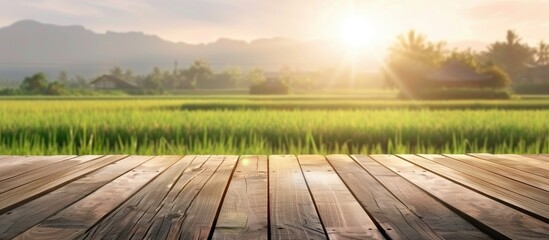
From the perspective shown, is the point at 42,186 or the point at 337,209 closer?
the point at 337,209

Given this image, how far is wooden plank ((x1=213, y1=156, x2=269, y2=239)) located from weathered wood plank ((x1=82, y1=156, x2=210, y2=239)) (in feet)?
0.66

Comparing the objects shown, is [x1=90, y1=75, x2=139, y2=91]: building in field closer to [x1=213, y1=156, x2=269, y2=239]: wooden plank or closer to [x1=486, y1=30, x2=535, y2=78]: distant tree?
[x1=486, y1=30, x2=535, y2=78]: distant tree

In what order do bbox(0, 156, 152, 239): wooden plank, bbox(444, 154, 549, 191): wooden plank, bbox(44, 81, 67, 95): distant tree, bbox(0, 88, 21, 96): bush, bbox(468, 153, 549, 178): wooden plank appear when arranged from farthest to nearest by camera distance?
bbox(44, 81, 67, 95): distant tree → bbox(0, 88, 21, 96): bush → bbox(468, 153, 549, 178): wooden plank → bbox(444, 154, 549, 191): wooden plank → bbox(0, 156, 152, 239): wooden plank

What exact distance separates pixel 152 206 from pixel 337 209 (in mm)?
821

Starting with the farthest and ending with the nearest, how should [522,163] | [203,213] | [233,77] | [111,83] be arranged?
1. [233,77]
2. [111,83]
3. [522,163]
4. [203,213]

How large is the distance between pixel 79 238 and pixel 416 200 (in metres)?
1.50

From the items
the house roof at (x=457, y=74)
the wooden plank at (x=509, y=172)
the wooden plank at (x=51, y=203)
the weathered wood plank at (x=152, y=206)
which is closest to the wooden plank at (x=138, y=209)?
the weathered wood plank at (x=152, y=206)

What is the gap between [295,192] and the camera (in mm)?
2557

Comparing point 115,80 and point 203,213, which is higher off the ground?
point 115,80

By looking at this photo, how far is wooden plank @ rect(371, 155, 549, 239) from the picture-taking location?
1.85m

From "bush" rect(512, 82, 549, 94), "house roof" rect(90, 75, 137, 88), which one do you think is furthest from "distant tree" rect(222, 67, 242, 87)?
"bush" rect(512, 82, 549, 94)

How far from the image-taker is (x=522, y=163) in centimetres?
387

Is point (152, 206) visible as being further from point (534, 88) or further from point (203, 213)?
point (534, 88)

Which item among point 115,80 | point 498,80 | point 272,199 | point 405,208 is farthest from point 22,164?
point 115,80
